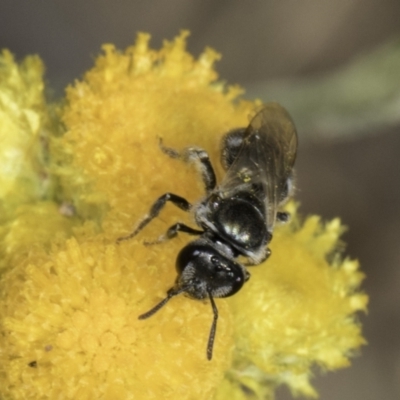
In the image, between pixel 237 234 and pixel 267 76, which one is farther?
pixel 267 76

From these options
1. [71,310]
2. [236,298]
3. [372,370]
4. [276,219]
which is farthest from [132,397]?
[372,370]

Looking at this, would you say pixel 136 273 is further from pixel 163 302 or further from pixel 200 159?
pixel 200 159

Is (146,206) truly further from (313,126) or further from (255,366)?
(313,126)

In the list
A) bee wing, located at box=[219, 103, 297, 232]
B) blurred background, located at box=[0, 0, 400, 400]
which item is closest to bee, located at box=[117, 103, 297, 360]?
bee wing, located at box=[219, 103, 297, 232]

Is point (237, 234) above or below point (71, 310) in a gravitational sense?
above

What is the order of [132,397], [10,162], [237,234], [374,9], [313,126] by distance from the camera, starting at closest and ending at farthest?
1. [132,397]
2. [237,234]
3. [10,162]
4. [313,126]
5. [374,9]

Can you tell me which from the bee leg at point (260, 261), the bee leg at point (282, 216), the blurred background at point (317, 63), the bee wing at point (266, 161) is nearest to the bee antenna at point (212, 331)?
the bee leg at point (260, 261)

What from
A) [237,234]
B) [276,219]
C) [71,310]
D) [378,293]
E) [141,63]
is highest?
[378,293]

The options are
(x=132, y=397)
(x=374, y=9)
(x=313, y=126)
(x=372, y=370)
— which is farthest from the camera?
(x=374, y=9)
